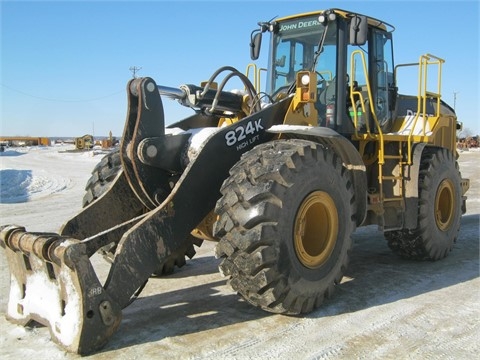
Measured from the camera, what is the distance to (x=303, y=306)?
4.32 metres

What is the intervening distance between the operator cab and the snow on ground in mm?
1851

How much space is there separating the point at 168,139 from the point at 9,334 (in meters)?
2.00

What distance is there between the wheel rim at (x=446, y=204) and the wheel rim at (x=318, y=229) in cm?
277

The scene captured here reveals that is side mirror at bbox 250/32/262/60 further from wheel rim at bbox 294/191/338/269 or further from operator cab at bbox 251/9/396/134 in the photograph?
wheel rim at bbox 294/191/338/269

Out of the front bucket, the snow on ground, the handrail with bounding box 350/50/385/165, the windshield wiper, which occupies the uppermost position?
the windshield wiper

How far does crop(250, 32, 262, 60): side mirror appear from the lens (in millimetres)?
6648

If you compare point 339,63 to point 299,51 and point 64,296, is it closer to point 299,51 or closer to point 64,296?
point 299,51

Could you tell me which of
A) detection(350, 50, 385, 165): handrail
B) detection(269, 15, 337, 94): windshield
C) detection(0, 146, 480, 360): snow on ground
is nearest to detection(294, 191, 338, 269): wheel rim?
detection(0, 146, 480, 360): snow on ground

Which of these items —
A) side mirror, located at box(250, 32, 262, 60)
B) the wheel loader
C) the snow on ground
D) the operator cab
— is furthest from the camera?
side mirror, located at box(250, 32, 262, 60)

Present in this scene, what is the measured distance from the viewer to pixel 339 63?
5.78 meters

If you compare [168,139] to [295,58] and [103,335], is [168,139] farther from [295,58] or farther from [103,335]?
[295,58]

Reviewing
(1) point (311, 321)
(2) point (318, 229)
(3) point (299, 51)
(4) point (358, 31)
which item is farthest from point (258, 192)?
(3) point (299, 51)

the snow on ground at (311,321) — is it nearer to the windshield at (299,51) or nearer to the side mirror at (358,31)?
the windshield at (299,51)

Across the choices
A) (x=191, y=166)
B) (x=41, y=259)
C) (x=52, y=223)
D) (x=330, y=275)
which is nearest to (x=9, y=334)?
(x=41, y=259)
